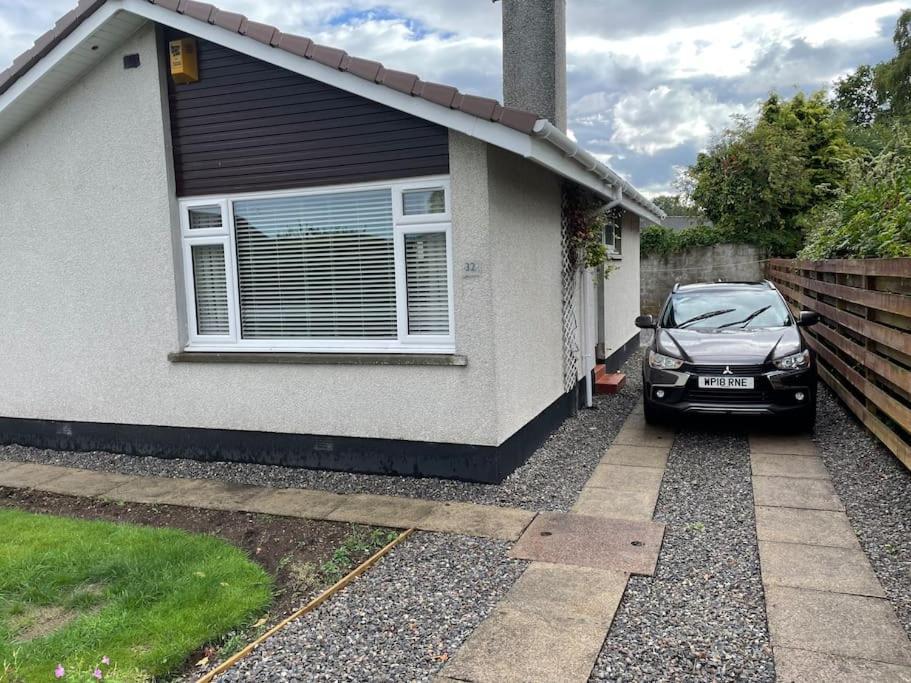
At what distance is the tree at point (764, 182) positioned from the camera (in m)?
17.9

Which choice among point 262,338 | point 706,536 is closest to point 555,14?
point 262,338

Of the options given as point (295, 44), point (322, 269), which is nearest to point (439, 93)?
point (295, 44)

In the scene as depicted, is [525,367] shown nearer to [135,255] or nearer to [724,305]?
[724,305]

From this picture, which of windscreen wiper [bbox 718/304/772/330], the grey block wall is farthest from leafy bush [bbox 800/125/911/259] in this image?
the grey block wall

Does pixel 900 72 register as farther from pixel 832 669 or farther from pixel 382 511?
pixel 832 669

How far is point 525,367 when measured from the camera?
652 cm

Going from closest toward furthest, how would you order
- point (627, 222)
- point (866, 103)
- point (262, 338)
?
1. point (262, 338)
2. point (627, 222)
3. point (866, 103)

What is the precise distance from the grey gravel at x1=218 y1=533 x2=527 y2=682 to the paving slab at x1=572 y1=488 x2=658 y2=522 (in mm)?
996

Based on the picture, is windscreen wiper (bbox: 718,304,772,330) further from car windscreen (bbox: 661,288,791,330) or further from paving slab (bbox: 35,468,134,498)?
paving slab (bbox: 35,468,134,498)

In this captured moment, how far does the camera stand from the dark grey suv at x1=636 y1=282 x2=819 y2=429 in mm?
6945

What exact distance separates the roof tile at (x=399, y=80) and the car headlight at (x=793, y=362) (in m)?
4.49

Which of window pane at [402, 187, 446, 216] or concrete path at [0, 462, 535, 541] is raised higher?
window pane at [402, 187, 446, 216]

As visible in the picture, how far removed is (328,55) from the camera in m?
5.55

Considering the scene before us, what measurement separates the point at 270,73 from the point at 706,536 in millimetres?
5261
